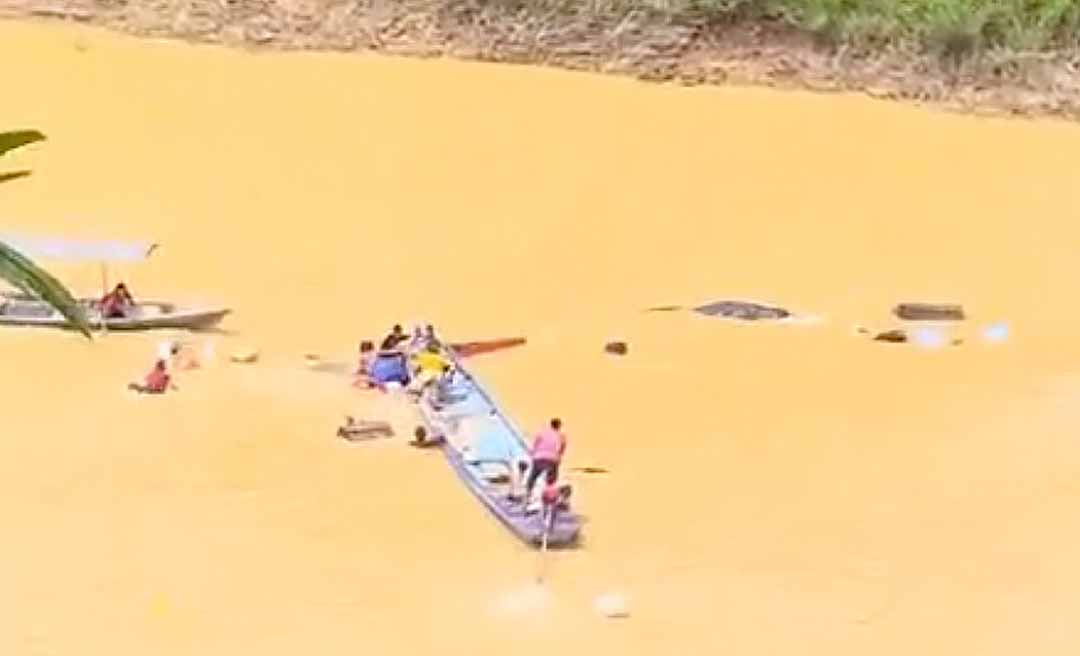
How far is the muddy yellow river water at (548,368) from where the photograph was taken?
520 centimetres

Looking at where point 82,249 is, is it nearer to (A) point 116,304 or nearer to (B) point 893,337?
(A) point 116,304

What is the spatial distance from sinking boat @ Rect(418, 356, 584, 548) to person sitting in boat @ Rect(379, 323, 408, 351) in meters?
0.21

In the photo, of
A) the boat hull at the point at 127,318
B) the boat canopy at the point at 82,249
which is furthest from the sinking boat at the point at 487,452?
the boat canopy at the point at 82,249

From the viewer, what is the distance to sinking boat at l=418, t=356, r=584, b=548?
550 cm

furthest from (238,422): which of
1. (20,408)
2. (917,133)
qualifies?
(917,133)

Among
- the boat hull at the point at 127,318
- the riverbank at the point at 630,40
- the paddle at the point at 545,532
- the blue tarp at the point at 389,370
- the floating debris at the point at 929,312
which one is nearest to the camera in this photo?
the paddle at the point at 545,532

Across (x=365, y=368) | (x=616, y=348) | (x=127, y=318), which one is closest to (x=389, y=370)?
(x=365, y=368)

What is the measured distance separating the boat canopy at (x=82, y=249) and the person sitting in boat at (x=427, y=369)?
1776 mm

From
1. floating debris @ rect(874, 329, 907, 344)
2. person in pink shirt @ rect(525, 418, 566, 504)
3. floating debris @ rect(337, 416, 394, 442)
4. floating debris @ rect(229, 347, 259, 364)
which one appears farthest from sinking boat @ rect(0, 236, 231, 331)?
floating debris @ rect(874, 329, 907, 344)

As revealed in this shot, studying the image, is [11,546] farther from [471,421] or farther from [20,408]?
[471,421]

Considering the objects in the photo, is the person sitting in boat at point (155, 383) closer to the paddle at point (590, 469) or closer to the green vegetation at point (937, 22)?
the paddle at point (590, 469)

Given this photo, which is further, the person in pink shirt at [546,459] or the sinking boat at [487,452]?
the person in pink shirt at [546,459]

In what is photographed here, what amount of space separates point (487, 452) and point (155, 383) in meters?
1.19

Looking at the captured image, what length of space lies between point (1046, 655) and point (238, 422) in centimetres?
251
